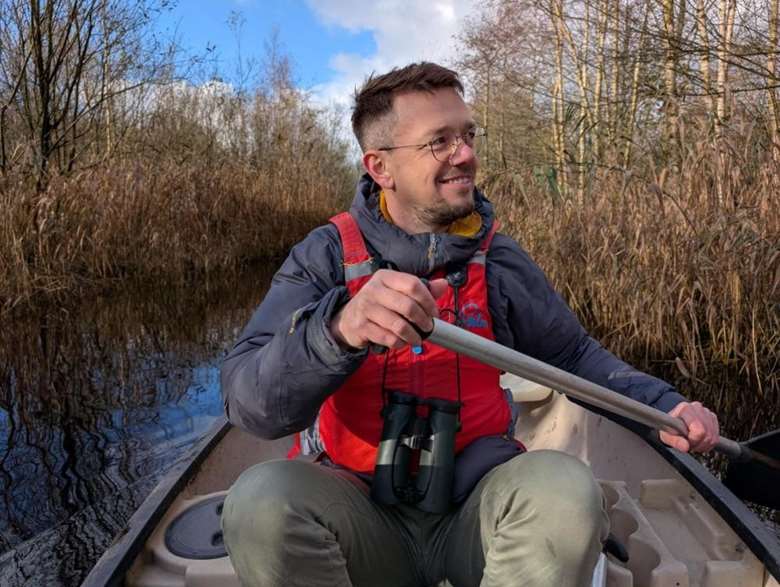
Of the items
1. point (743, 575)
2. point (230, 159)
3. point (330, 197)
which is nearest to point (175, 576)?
point (743, 575)

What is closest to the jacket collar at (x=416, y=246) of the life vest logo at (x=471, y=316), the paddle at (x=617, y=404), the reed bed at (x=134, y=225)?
the life vest logo at (x=471, y=316)

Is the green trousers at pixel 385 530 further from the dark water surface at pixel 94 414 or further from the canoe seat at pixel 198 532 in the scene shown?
the dark water surface at pixel 94 414

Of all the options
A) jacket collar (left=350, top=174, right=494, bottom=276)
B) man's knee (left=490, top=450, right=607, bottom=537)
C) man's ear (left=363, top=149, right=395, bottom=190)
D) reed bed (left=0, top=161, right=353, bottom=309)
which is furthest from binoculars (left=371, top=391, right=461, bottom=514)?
reed bed (left=0, top=161, right=353, bottom=309)

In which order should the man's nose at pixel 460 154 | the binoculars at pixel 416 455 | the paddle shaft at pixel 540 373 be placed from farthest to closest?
1. the man's nose at pixel 460 154
2. the binoculars at pixel 416 455
3. the paddle shaft at pixel 540 373

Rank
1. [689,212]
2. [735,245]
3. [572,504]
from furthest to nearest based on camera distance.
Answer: [689,212]
[735,245]
[572,504]

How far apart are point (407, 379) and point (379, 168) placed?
536 mm

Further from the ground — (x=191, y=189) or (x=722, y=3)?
(x=722, y=3)

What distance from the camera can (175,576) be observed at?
5.46ft

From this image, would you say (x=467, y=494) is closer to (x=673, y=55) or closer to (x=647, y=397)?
(x=647, y=397)

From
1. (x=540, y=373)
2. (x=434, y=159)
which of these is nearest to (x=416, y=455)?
(x=540, y=373)

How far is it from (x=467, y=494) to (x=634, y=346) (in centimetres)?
319

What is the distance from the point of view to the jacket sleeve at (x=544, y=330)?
1.60 meters

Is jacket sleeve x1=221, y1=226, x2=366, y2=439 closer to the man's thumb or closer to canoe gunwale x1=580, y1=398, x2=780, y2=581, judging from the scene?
the man's thumb

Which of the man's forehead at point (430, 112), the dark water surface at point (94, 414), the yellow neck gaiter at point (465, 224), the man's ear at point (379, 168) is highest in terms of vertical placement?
the man's forehead at point (430, 112)
